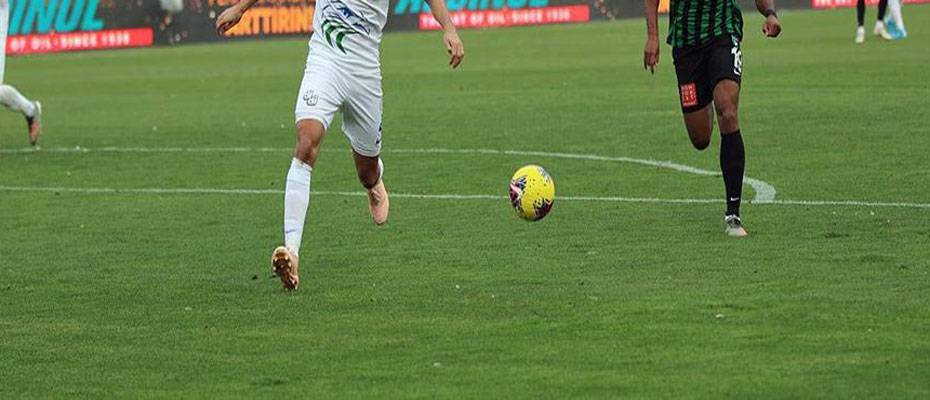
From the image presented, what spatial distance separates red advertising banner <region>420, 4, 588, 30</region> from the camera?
48125 millimetres

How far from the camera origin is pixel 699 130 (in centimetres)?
1288

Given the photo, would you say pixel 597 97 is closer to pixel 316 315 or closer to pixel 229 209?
pixel 229 209

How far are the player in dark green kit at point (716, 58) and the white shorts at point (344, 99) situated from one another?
6.60 ft

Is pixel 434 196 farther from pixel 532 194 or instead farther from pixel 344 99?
pixel 344 99

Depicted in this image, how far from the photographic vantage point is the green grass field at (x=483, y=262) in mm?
8047

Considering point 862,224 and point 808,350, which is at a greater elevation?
point 808,350

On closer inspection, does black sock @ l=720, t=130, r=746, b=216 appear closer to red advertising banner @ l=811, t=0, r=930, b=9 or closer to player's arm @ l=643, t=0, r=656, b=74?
player's arm @ l=643, t=0, r=656, b=74

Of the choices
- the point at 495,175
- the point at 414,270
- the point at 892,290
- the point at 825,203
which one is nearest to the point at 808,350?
the point at 892,290

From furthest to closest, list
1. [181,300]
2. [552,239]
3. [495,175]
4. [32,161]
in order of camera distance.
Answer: [32,161] < [495,175] < [552,239] < [181,300]

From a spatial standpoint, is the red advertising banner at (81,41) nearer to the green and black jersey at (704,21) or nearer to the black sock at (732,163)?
the green and black jersey at (704,21)

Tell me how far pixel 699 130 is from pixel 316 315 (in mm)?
4110

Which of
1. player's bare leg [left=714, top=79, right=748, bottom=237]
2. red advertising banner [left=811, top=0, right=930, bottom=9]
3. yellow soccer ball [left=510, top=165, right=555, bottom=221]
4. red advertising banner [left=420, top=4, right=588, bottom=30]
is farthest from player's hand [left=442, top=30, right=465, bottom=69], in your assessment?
red advertising banner [left=811, top=0, right=930, bottom=9]

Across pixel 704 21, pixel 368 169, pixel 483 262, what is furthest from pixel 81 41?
pixel 483 262

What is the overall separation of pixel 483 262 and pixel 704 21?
237cm
